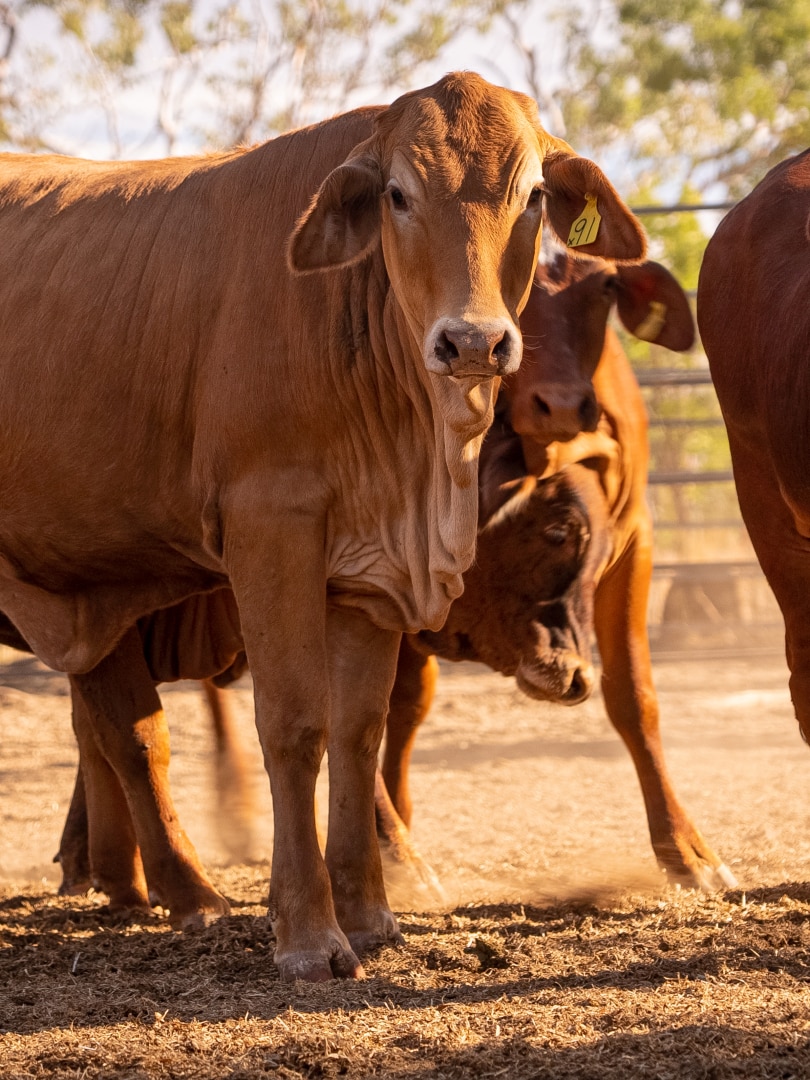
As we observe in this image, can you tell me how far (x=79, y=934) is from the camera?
3.90 meters

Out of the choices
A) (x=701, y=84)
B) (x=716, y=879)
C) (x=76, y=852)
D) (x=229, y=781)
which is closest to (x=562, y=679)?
(x=716, y=879)

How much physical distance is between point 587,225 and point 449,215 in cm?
58

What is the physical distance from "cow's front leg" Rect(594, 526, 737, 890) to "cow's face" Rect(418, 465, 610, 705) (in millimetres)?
229

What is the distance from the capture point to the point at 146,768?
406cm

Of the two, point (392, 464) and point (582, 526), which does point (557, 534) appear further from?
point (392, 464)

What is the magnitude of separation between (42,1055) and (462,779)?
4.34 meters

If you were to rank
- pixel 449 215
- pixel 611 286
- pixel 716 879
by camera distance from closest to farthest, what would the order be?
pixel 449 215 < pixel 716 879 < pixel 611 286

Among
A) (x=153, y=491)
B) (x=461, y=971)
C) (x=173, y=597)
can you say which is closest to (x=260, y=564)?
(x=153, y=491)

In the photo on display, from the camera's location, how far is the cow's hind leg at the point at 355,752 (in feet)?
11.5

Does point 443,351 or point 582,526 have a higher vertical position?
point 443,351

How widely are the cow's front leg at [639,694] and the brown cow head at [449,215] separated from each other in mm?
1643

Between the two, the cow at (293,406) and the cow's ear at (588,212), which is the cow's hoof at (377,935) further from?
the cow's ear at (588,212)

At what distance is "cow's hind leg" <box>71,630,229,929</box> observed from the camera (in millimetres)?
3959

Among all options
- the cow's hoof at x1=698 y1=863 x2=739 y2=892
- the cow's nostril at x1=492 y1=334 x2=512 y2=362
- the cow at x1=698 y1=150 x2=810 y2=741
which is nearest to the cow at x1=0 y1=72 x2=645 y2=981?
the cow's nostril at x1=492 y1=334 x2=512 y2=362
